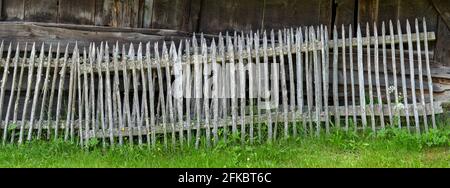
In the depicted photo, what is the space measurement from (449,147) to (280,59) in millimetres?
2072

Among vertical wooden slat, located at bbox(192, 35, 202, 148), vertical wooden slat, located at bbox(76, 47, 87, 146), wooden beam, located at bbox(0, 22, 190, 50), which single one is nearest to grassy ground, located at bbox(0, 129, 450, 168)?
vertical wooden slat, located at bbox(76, 47, 87, 146)

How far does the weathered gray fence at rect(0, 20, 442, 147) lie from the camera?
578 cm

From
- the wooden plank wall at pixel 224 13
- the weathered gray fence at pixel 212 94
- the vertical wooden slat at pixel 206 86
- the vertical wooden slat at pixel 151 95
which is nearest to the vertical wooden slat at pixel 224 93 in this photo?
the weathered gray fence at pixel 212 94

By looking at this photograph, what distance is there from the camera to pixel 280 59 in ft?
19.2

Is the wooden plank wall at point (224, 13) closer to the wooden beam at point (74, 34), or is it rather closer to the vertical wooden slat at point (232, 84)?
the wooden beam at point (74, 34)

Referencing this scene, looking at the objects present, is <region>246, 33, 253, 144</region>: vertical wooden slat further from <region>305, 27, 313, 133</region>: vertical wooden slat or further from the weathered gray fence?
<region>305, 27, 313, 133</region>: vertical wooden slat

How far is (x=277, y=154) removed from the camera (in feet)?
17.9

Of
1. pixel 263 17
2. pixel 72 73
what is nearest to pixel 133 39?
pixel 72 73

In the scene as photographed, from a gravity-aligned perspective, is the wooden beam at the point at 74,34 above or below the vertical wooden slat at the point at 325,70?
above

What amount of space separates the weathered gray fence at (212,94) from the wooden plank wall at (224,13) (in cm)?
69

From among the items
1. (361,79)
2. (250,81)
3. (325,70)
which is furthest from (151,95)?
(361,79)

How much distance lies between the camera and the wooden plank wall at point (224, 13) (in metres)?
6.55

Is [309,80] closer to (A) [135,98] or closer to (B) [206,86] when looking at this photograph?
(B) [206,86]

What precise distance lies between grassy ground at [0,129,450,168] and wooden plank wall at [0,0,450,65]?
61.5 inches
